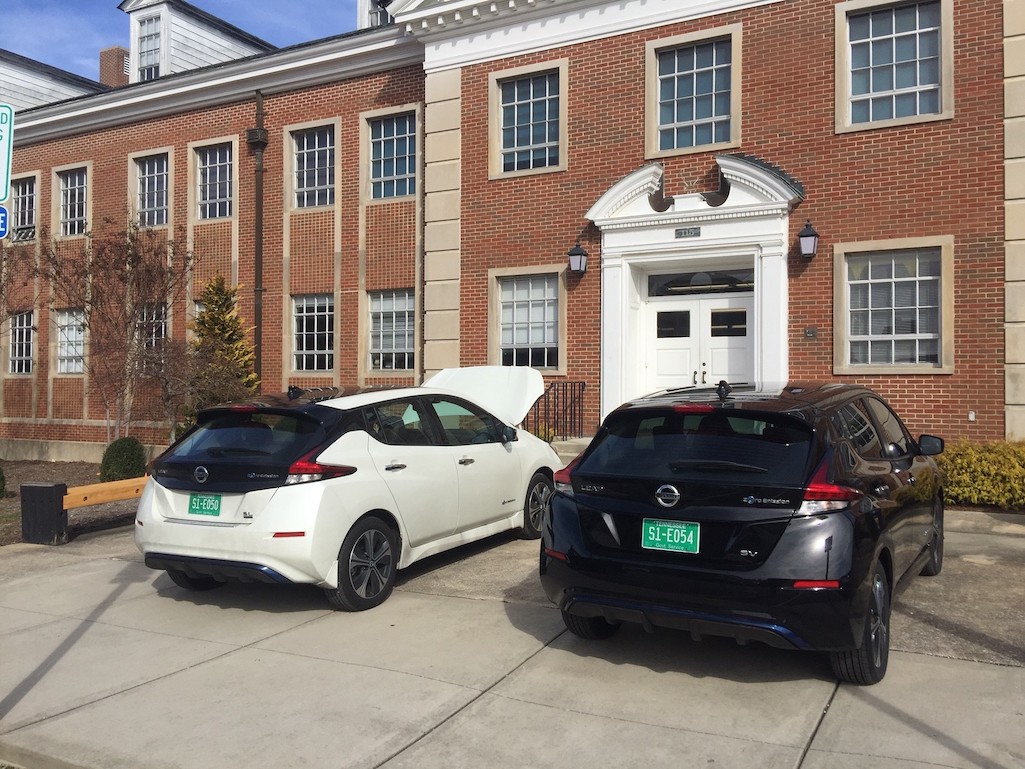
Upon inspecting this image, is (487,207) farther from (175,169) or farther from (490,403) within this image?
(175,169)

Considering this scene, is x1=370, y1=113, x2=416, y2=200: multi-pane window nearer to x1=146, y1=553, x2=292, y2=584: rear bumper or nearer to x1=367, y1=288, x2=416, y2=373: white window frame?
x1=367, y1=288, x2=416, y2=373: white window frame

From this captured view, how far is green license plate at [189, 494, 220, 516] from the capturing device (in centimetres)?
616

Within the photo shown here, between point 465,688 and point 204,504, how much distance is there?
96.8 inches

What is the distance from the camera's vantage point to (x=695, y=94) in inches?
509

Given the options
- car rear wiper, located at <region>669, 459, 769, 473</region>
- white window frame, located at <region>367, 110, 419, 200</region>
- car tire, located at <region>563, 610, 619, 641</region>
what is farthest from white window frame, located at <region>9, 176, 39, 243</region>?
car rear wiper, located at <region>669, 459, 769, 473</region>

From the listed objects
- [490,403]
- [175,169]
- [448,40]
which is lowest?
[490,403]

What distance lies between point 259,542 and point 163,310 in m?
12.6

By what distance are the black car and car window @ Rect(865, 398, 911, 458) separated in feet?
1.21

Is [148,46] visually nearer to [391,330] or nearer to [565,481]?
Result: [391,330]

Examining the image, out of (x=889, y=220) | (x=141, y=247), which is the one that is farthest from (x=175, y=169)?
(x=889, y=220)

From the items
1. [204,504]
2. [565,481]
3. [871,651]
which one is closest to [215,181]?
[204,504]

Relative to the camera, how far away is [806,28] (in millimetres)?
12078

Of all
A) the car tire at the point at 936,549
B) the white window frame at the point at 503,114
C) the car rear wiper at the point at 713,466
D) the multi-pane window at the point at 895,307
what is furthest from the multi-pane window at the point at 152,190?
the car rear wiper at the point at 713,466

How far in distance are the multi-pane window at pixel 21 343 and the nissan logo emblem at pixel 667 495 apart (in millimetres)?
19508
